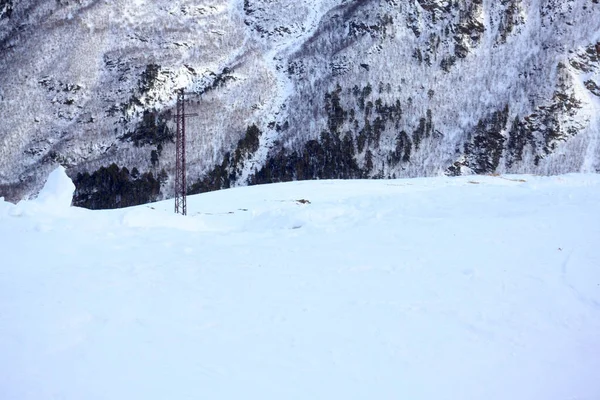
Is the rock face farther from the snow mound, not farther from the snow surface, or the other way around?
the snow surface

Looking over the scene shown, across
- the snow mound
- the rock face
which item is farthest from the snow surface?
the rock face

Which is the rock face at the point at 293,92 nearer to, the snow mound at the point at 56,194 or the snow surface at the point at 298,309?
the snow mound at the point at 56,194

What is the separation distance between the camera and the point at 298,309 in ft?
28.7

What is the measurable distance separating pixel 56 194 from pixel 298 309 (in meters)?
10.1

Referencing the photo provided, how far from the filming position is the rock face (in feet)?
323

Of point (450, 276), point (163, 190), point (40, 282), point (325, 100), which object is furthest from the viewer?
point (325, 100)

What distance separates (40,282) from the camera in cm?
957

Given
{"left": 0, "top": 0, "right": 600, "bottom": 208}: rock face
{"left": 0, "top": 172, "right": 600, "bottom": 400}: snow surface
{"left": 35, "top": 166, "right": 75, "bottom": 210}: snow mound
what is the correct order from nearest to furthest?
{"left": 0, "top": 172, "right": 600, "bottom": 400}: snow surface, {"left": 35, "top": 166, "right": 75, "bottom": 210}: snow mound, {"left": 0, "top": 0, "right": 600, "bottom": 208}: rock face

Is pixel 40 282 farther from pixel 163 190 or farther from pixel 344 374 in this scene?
pixel 163 190

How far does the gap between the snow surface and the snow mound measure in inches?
12.8

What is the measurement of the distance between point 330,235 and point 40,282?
789 centimetres

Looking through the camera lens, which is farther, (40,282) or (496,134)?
(496,134)

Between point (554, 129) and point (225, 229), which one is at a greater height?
point (554, 129)

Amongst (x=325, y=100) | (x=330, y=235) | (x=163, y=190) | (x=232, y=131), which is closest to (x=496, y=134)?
(x=325, y=100)
